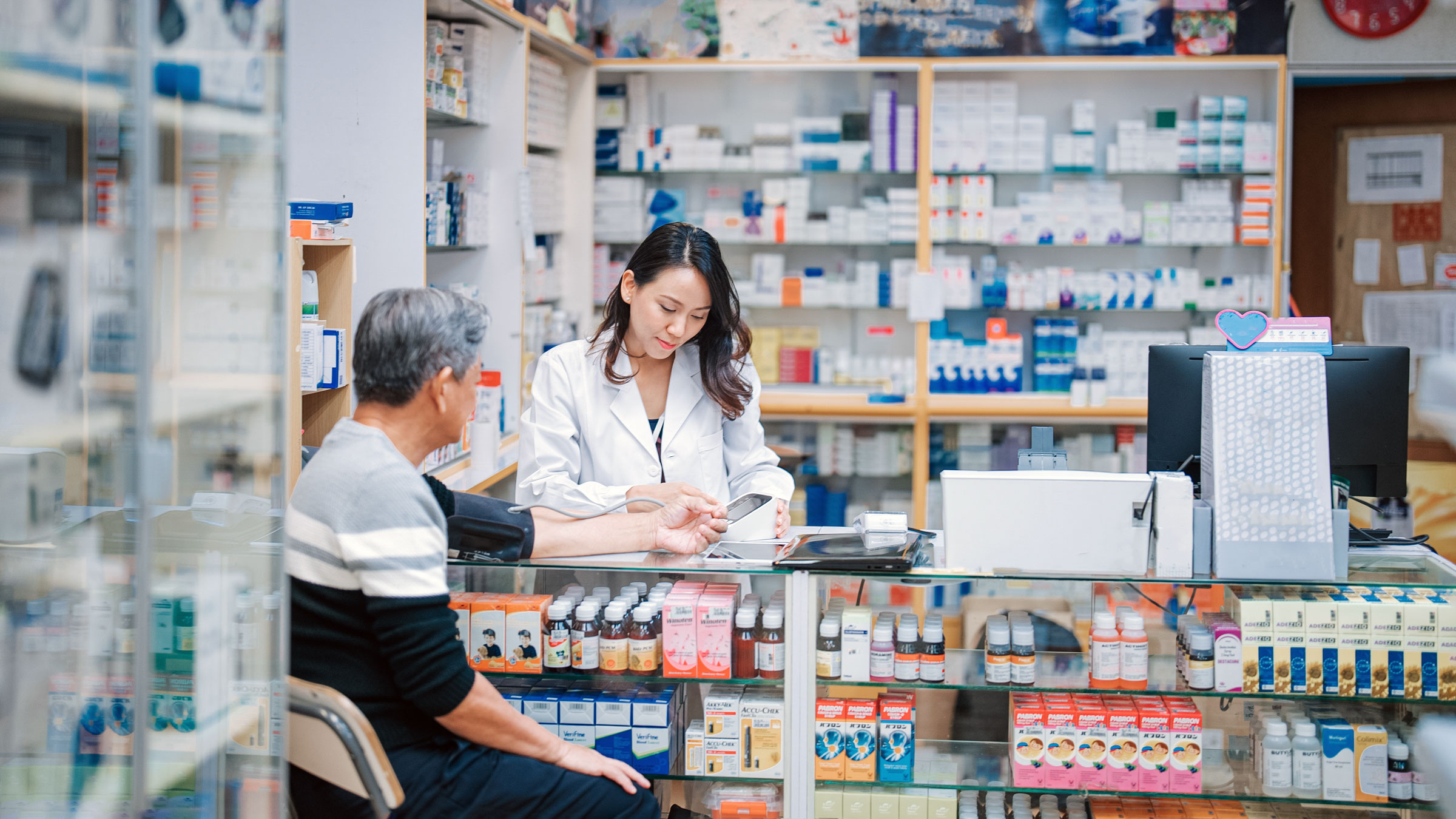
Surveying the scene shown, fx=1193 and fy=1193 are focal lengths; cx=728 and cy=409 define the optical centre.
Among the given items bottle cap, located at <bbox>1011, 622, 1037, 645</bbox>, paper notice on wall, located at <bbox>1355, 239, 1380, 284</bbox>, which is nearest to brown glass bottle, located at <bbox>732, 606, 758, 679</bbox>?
bottle cap, located at <bbox>1011, 622, 1037, 645</bbox>

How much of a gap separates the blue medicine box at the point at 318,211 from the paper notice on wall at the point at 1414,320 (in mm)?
4924

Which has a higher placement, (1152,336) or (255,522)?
(1152,336)

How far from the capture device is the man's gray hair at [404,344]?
187 cm

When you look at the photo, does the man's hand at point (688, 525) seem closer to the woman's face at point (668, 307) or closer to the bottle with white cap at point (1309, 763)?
the woman's face at point (668, 307)

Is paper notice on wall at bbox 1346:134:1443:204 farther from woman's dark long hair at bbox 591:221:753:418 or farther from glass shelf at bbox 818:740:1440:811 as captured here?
glass shelf at bbox 818:740:1440:811

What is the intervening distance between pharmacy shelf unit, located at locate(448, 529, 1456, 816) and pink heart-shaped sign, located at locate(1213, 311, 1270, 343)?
48 cm

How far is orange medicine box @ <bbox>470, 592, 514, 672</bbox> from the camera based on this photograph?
7.44ft

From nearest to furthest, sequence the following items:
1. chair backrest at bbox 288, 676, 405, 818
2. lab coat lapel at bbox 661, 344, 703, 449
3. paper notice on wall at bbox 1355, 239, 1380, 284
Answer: chair backrest at bbox 288, 676, 405, 818
lab coat lapel at bbox 661, 344, 703, 449
paper notice on wall at bbox 1355, 239, 1380, 284

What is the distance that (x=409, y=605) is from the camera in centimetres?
176

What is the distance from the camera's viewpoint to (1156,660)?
2.25 m

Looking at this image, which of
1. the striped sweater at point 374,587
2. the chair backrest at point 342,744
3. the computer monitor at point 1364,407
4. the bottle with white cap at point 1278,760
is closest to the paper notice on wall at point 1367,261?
the computer monitor at point 1364,407

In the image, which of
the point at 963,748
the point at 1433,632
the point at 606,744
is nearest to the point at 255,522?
the point at 606,744

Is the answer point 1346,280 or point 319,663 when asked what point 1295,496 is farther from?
point 1346,280

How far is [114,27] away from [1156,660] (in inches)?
77.9
